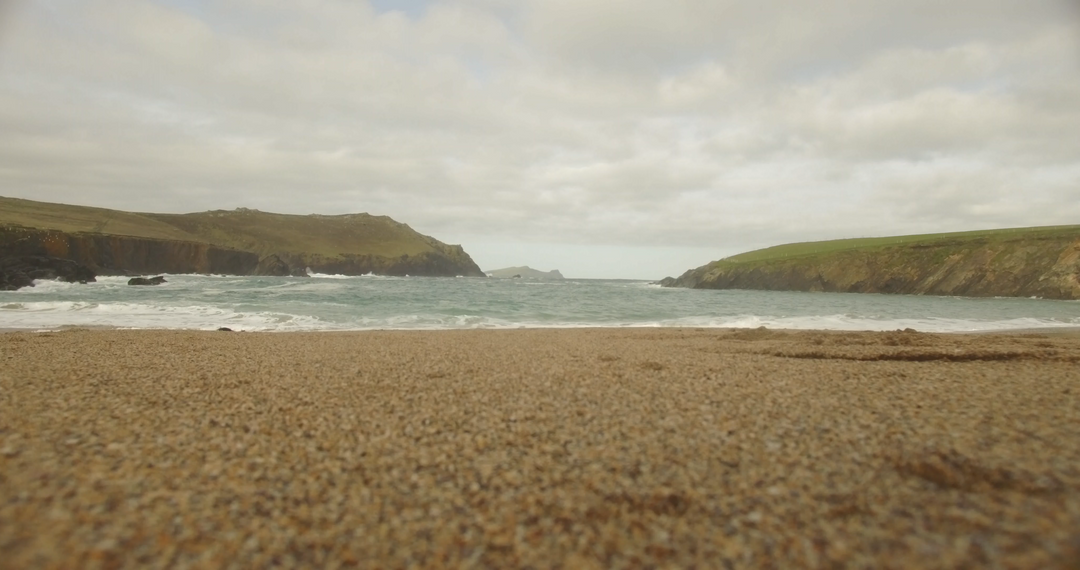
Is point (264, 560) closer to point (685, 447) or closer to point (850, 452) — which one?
point (685, 447)

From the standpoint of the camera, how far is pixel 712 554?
356 centimetres

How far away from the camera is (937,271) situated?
219 feet

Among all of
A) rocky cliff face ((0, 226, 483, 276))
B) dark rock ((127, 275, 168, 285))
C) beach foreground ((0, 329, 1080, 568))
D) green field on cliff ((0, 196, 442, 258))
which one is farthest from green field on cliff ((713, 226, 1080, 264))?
green field on cliff ((0, 196, 442, 258))

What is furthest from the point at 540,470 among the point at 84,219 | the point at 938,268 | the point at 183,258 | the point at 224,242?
the point at 224,242

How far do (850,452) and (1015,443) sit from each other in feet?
5.83

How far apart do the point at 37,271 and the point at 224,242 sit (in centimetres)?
8166

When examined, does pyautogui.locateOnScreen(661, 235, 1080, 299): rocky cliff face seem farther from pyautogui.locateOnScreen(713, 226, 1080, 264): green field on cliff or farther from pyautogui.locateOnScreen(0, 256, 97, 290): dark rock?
pyautogui.locateOnScreen(0, 256, 97, 290): dark rock

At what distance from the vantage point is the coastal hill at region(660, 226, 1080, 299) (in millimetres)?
57781

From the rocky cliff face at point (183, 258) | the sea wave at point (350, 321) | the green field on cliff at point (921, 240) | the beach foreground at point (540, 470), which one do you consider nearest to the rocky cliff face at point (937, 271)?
the green field on cliff at point (921, 240)

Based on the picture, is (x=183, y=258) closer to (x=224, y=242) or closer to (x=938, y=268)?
(x=224, y=242)

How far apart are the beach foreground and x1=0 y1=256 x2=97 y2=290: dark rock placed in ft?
174

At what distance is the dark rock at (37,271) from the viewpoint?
4631 centimetres

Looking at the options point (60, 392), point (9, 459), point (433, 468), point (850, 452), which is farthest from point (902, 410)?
point (60, 392)

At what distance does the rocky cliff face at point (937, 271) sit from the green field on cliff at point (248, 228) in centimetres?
10781
